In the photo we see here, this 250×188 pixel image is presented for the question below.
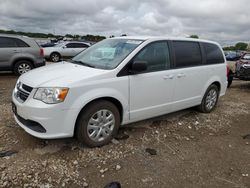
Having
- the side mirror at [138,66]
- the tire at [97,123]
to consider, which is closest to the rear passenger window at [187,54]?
the side mirror at [138,66]

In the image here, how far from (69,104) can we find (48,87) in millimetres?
364

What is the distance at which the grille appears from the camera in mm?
3574

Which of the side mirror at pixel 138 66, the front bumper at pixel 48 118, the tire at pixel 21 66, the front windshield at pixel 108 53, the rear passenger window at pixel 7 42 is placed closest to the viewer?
the front bumper at pixel 48 118

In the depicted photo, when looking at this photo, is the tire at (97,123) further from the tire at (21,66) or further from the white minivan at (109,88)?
the tire at (21,66)

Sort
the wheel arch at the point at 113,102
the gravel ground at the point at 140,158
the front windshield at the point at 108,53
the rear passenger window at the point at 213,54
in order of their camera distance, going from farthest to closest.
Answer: the rear passenger window at the point at 213,54
the front windshield at the point at 108,53
the wheel arch at the point at 113,102
the gravel ground at the point at 140,158

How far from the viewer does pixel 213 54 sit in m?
5.81

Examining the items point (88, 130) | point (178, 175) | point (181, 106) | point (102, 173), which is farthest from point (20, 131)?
point (181, 106)

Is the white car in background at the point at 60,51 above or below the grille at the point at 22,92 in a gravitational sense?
above

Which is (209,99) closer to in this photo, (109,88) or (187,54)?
(187,54)

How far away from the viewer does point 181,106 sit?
5.08 m

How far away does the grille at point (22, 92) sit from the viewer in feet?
11.7

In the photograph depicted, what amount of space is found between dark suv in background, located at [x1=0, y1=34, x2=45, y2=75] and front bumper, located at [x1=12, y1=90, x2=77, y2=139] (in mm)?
6646

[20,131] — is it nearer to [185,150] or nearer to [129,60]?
[129,60]

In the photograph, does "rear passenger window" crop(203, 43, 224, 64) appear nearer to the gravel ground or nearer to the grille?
the gravel ground
